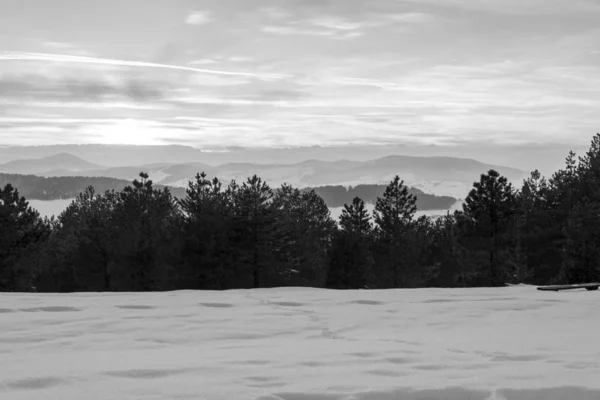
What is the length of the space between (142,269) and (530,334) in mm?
33005

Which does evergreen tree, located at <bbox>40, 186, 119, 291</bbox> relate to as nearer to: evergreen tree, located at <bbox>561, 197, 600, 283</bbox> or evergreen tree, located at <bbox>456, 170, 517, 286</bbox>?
evergreen tree, located at <bbox>456, 170, 517, 286</bbox>

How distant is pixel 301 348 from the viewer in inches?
232

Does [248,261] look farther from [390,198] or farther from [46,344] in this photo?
[46,344]

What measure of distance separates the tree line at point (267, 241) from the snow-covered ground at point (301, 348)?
23.9 m

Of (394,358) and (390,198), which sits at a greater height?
(390,198)

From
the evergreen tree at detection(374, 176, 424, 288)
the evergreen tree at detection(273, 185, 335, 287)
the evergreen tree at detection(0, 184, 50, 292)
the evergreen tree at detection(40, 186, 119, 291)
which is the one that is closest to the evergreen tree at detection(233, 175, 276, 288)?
the evergreen tree at detection(273, 185, 335, 287)

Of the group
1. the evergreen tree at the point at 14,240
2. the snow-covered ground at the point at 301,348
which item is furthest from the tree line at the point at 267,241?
the snow-covered ground at the point at 301,348

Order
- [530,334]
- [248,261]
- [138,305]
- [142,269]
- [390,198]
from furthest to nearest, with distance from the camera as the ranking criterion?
[390,198], [248,261], [142,269], [138,305], [530,334]

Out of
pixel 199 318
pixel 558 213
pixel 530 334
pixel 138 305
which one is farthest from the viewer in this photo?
pixel 558 213

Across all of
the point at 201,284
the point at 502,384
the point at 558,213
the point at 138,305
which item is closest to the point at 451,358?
the point at 502,384

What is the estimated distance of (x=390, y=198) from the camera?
50.8m

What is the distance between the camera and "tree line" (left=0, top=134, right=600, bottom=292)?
115 ft

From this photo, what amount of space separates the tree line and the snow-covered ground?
23891mm

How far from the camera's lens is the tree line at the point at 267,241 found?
1380 inches
